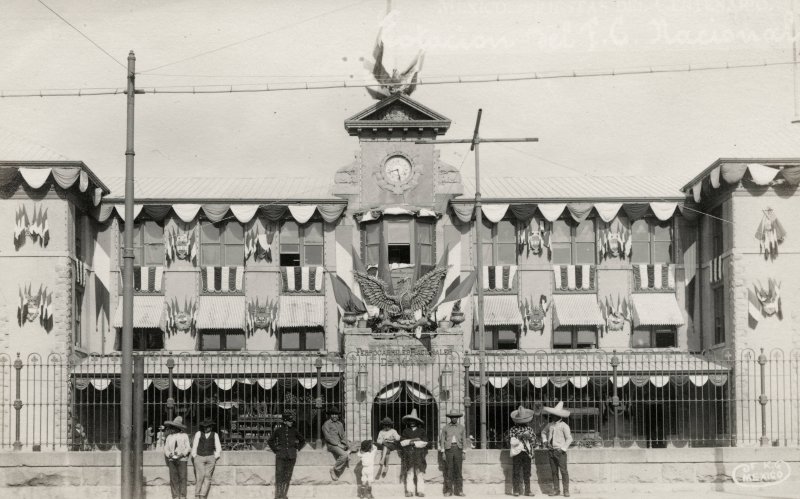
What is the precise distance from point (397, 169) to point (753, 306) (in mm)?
13417

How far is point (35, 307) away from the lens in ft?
126

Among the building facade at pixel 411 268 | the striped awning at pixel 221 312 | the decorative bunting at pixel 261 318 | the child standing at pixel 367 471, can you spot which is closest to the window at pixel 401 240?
→ the building facade at pixel 411 268

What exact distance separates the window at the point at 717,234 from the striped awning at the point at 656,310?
2.32 m

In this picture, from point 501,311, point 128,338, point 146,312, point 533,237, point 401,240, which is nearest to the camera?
point 128,338

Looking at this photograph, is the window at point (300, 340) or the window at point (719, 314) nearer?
the window at point (719, 314)

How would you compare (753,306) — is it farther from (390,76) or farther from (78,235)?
(78,235)

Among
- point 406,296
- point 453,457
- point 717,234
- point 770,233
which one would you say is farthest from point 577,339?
point 453,457

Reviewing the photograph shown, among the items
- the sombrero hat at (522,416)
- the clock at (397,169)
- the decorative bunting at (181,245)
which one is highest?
the clock at (397,169)

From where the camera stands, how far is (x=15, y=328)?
38.3 m

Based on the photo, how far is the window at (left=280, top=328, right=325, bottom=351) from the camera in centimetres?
4284

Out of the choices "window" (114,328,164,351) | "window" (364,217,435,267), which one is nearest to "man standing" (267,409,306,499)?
"window" (364,217,435,267)

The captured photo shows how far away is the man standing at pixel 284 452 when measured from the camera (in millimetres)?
24328

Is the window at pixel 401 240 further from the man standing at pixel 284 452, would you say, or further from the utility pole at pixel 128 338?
the utility pole at pixel 128 338

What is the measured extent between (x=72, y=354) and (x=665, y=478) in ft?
70.6
